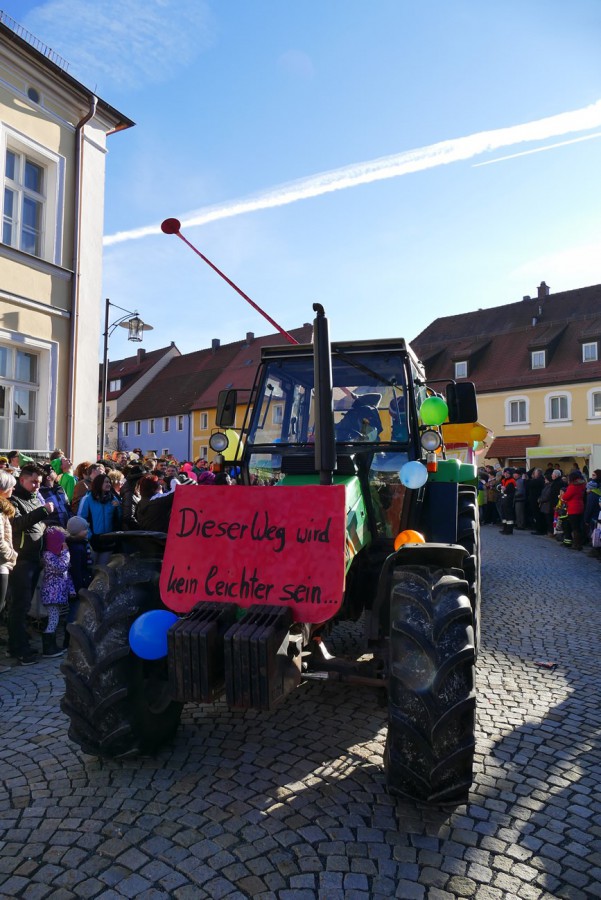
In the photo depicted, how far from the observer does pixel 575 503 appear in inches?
483

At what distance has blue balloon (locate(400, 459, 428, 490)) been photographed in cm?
362

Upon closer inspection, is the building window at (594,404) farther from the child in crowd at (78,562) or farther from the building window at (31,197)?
the child in crowd at (78,562)

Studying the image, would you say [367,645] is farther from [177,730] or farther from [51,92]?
[51,92]

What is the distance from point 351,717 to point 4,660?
10.2 ft

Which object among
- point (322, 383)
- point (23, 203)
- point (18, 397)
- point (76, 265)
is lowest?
point (322, 383)

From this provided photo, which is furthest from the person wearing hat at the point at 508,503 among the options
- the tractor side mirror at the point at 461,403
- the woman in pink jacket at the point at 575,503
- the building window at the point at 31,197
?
the tractor side mirror at the point at 461,403

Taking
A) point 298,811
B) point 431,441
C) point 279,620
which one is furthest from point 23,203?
point 298,811

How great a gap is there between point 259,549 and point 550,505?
46.1 ft

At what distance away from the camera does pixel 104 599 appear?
306 centimetres

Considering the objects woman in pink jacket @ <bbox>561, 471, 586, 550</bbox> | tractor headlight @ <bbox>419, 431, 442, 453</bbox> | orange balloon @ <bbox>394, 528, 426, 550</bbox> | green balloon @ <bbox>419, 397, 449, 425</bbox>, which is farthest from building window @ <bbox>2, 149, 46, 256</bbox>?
woman in pink jacket @ <bbox>561, 471, 586, 550</bbox>

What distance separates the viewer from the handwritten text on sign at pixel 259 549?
2.84 meters

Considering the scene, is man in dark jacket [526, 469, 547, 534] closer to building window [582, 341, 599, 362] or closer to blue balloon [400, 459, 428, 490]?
blue balloon [400, 459, 428, 490]

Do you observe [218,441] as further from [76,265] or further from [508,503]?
[508,503]

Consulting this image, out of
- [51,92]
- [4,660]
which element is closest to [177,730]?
[4,660]
